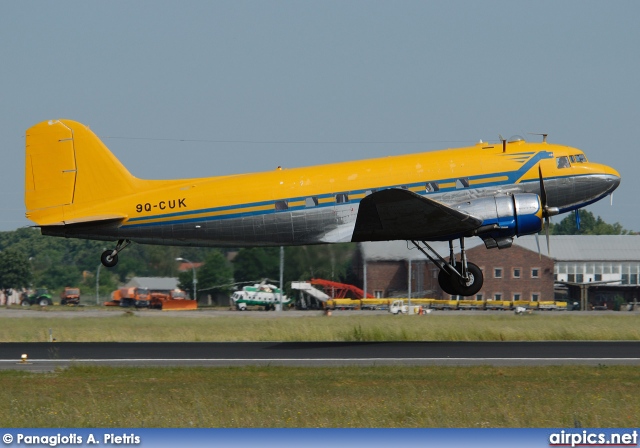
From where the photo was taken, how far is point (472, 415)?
54.4ft

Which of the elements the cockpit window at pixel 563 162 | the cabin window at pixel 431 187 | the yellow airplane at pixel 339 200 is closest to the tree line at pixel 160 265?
the yellow airplane at pixel 339 200

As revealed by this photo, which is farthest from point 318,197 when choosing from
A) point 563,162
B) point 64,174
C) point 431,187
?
point 64,174

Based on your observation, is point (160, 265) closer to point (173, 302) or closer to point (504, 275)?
point (173, 302)

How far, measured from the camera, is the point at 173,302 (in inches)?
2645

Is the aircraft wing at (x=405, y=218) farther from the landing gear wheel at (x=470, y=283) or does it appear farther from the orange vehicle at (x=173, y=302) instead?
the orange vehicle at (x=173, y=302)

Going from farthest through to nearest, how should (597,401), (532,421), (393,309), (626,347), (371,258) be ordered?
(393,309), (371,258), (626,347), (597,401), (532,421)

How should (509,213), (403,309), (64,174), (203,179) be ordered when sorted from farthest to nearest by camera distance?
(403,309) < (64,174) < (203,179) < (509,213)

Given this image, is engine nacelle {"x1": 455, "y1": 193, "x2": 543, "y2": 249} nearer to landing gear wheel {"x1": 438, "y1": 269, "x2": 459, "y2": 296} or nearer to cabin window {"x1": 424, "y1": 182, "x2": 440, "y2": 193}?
cabin window {"x1": 424, "y1": 182, "x2": 440, "y2": 193}

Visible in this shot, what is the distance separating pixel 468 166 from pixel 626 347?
7911 mm

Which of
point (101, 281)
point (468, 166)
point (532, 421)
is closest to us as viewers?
point (532, 421)

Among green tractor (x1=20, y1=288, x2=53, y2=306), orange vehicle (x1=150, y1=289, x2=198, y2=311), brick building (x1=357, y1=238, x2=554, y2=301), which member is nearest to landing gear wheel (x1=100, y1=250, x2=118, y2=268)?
brick building (x1=357, y1=238, x2=554, y2=301)

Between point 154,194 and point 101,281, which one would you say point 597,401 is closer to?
point 154,194

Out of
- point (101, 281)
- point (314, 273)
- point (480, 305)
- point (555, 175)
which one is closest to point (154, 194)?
point (555, 175)

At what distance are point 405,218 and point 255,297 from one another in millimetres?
45647
